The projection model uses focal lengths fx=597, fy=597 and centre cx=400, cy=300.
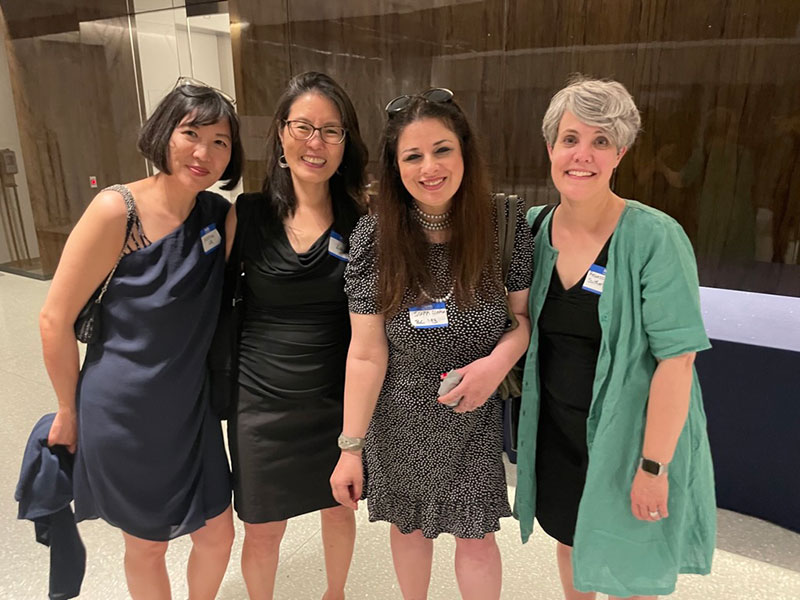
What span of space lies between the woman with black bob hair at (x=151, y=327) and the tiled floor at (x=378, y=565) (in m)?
0.75

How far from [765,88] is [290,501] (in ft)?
8.56

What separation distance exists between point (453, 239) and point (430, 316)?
0.20 meters

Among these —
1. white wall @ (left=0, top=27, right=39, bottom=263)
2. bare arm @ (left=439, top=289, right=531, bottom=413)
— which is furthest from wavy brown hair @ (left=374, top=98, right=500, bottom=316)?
white wall @ (left=0, top=27, right=39, bottom=263)

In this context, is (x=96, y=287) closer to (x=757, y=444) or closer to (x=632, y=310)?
(x=632, y=310)

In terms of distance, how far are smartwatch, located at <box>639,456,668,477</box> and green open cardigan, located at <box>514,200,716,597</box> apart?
0.10ft

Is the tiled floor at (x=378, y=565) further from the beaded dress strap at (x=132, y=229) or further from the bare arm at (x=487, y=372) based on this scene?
the beaded dress strap at (x=132, y=229)

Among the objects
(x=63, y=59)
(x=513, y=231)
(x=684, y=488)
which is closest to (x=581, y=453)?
(x=684, y=488)

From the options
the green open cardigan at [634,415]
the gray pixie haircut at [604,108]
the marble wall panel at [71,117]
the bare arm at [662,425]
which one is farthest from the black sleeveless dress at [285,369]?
the marble wall panel at [71,117]

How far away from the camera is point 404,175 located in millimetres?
1435

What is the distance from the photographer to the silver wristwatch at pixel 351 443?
5.22 ft

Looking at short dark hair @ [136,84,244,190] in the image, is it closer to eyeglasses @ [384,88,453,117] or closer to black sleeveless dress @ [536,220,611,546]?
eyeglasses @ [384,88,453,117]

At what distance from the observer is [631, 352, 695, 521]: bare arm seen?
136 cm

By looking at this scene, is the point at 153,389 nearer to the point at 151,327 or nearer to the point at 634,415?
the point at 151,327

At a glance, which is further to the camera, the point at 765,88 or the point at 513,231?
the point at 765,88
